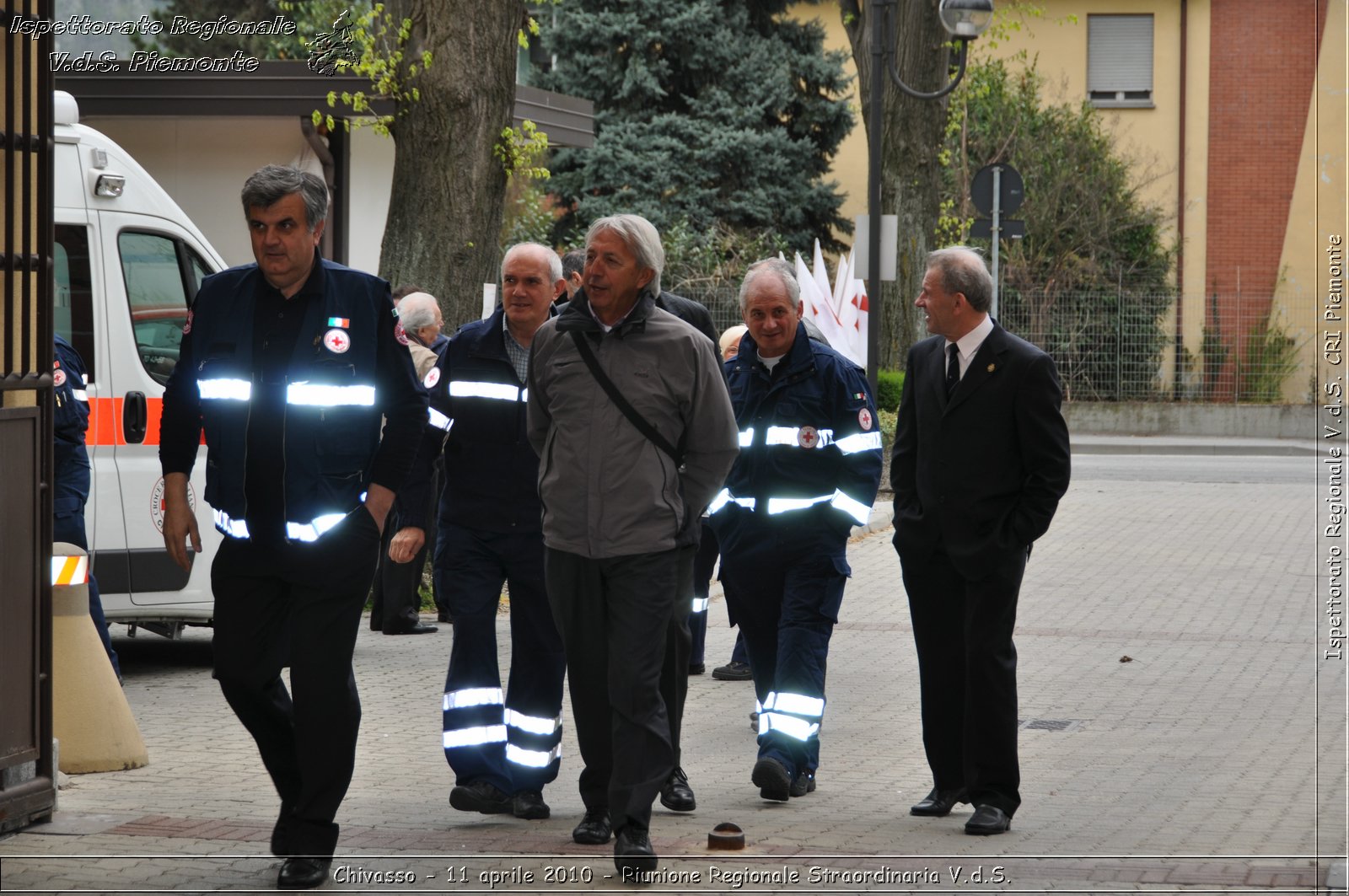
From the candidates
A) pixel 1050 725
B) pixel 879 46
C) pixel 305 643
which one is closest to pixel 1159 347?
pixel 879 46

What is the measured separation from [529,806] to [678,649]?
0.88 metres

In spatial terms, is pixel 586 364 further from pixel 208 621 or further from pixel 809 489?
pixel 208 621

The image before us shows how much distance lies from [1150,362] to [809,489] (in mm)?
23982

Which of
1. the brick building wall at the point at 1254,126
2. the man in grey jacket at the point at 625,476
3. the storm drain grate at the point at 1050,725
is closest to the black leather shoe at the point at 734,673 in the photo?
the storm drain grate at the point at 1050,725

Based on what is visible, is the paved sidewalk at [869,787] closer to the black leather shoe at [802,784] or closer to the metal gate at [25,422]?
the black leather shoe at [802,784]

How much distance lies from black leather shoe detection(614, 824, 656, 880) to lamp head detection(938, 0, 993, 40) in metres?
13.4

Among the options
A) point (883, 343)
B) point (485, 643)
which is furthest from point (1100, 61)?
point (485, 643)

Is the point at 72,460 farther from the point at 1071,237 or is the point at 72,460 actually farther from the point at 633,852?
the point at 1071,237

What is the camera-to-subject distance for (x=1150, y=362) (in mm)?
29703

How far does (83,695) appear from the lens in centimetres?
720

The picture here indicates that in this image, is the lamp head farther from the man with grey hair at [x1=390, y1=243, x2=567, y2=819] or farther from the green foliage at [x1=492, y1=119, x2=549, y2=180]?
the man with grey hair at [x1=390, y1=243, x2=567, y2=819]

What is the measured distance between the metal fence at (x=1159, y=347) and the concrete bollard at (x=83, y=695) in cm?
2376

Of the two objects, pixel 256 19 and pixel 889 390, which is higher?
pixel 256 19

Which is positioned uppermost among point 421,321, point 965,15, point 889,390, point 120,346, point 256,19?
point 256,19
